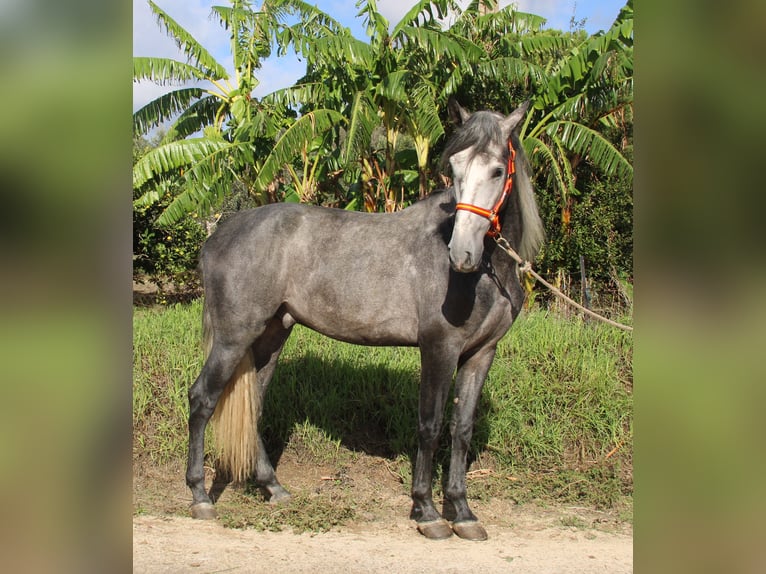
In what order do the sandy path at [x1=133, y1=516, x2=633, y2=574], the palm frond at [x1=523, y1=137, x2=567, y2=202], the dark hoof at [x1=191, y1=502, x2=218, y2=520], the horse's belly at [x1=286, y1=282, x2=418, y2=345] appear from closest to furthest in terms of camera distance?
the sandy path at [x1=133, y1=516, x2=633, y2=574]
the horse's belly at [x1=286, y1=282, x2=418, y2=345]
the dark hoof at [x1=191, y1=502, x2=218, y2=520]
the palm frond at [x1=523, y1=137, x2=567, y2=202]

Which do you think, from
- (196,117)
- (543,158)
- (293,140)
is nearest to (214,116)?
(196,117)

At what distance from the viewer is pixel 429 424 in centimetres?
388

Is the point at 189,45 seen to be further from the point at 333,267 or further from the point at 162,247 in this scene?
the point at 333,267

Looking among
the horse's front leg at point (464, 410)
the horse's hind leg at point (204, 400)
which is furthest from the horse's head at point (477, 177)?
the horse's hind leg at point (204, 400)

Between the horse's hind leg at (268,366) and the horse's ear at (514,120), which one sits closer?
the horse's ear at (514,120)

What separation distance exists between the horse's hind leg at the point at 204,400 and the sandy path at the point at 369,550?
0.71 feet

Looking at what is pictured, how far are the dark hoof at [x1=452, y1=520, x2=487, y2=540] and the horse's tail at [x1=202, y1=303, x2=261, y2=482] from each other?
149cm

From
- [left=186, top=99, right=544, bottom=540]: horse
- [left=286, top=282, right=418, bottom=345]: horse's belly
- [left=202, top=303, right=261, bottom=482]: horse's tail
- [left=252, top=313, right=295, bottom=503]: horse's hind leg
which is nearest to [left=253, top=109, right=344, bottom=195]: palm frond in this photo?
[left=186, top=99, right=544, bottom=540]: horse

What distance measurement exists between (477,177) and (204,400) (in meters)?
2.35

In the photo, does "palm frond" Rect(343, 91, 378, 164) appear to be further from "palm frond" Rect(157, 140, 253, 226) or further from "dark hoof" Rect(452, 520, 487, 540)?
"dark hoof" Rect(452, 520, 487, 540)

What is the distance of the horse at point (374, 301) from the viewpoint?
3.73 m

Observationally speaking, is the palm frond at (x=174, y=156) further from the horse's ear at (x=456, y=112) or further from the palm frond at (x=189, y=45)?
the horse's ear at (x=456, y=112)

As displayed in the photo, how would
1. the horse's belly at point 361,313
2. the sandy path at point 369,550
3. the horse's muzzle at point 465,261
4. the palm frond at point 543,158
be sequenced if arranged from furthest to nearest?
the palm frond at point 543,158
the horse's belly at point 361,313
the sandy path at point 369,550
the horse's muzzle at point 465,261

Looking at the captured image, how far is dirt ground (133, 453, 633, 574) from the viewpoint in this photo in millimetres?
3361
